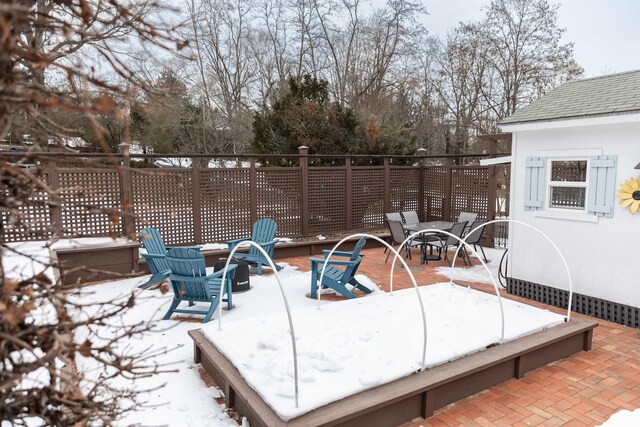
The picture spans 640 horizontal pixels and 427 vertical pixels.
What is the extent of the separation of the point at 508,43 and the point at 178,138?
13.7 m

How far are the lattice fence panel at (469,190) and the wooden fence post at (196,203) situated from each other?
5.87m

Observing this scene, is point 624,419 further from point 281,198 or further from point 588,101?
point 281,198

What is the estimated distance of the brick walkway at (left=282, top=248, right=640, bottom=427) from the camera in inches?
131

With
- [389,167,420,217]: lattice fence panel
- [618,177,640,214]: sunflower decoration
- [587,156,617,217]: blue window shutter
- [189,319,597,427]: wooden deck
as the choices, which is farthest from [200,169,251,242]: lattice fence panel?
[618,177,640,214]: sunflower decoration

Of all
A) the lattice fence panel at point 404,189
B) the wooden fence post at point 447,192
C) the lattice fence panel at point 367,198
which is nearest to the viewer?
the lattice fence panel at point 367,198

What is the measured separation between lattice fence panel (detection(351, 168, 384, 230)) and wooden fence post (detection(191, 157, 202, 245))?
3.61m

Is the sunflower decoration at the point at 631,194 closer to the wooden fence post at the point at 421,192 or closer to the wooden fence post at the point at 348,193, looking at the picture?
the wooden fence post at the point at 348,193

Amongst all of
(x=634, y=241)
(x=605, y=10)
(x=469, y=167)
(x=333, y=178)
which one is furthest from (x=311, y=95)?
(x=605, y=10)

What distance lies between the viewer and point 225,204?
8.58 m

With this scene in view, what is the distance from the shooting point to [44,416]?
4.09 ft

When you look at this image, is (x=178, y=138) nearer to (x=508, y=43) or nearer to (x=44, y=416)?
(x=508, y=43)

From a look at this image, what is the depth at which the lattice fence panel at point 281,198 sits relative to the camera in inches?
352

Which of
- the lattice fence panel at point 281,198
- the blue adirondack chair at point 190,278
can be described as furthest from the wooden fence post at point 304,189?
the blue adirondack chair at point 190,278

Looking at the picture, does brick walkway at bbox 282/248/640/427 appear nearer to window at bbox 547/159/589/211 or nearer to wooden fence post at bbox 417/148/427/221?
window at bbox 547/159/589/211
